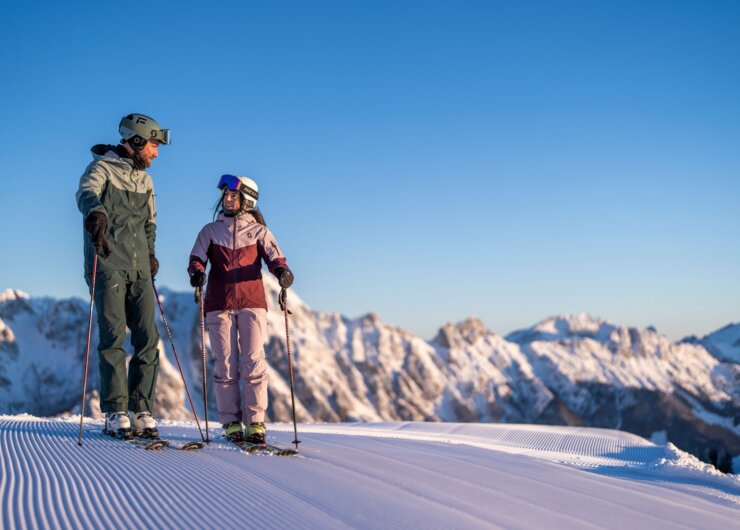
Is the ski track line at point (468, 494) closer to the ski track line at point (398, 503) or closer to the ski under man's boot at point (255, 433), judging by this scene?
the ski track line at point (398, 503)

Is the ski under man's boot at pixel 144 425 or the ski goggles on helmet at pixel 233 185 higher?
the ski goggles on helmet at pixel 233 185

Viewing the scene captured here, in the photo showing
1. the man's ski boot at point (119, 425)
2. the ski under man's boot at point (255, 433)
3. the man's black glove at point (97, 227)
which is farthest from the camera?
the ski under man's boot at point (255, 433)

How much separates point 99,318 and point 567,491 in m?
4.94

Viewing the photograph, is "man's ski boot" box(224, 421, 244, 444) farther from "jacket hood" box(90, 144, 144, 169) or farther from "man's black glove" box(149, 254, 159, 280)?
"jacket hood" box(90, 144, 144, 169)

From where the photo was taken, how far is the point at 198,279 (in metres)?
7.59

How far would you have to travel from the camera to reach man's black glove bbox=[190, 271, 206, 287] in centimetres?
758

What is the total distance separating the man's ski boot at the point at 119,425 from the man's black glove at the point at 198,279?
4.88ft

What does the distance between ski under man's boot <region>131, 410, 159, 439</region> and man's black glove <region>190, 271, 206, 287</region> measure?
1.42m

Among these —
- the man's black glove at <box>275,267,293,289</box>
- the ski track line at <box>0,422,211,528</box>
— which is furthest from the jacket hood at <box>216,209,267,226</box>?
the ski track line at <box>0,422,211,528</box>

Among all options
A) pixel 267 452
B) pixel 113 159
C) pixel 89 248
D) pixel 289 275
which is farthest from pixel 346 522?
pixel 113 159

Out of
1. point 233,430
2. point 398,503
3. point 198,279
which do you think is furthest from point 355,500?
point 198,279

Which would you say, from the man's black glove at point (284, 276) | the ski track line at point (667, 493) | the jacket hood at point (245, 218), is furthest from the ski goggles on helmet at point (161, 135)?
the ski track line at point (667, 493)

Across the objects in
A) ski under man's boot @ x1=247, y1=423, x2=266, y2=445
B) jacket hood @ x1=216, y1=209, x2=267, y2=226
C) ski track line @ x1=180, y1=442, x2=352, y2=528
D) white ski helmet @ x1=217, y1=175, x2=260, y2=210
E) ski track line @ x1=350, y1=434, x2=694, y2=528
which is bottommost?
ski track line @ x1=350, y1=434, x2=694, y2=528

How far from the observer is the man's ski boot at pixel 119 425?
23.5 feet
